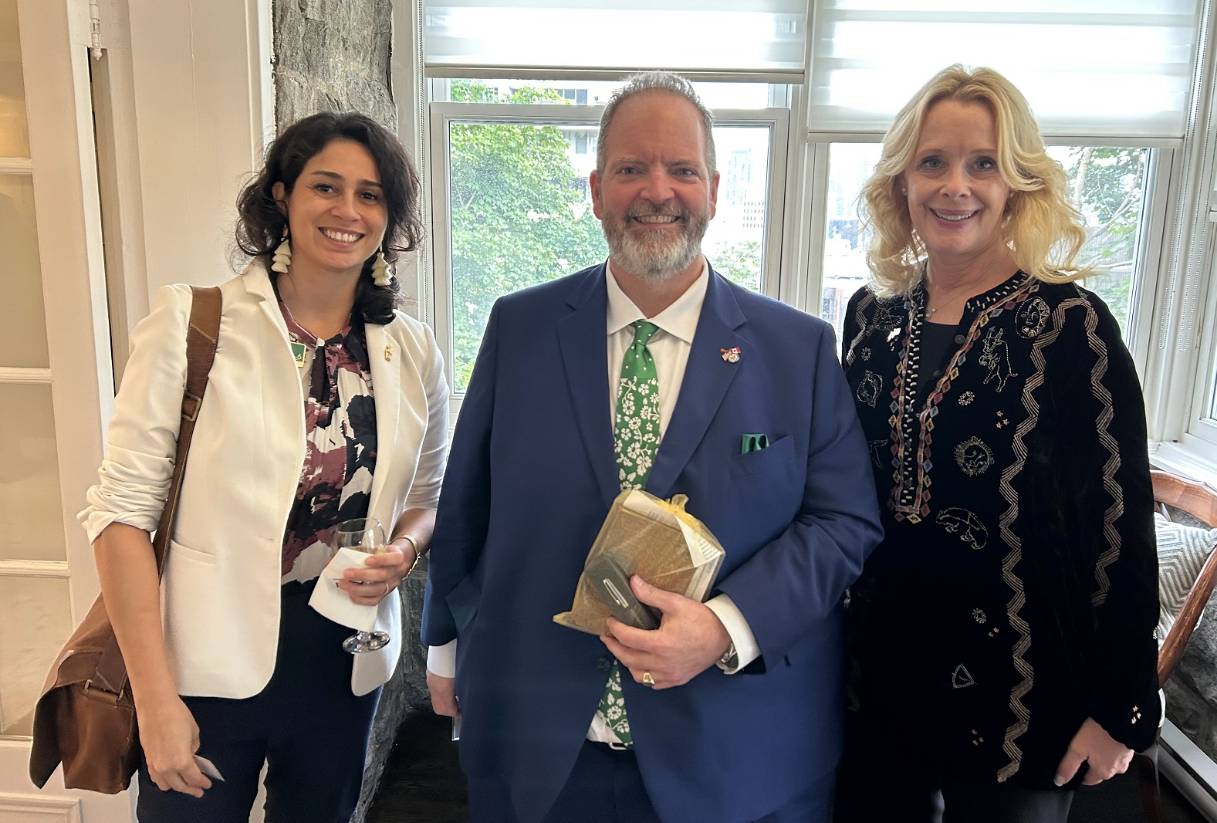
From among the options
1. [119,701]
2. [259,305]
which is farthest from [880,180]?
[119,701]

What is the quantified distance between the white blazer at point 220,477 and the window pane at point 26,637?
83 centimetres

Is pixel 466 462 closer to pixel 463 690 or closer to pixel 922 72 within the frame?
pixel 463 690

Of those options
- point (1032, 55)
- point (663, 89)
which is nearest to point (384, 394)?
point (663, 89)

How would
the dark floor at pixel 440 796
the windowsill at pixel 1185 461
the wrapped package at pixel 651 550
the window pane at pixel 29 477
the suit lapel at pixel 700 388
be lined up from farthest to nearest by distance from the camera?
1. the windowsill at pixel 1185 461
2. the dark floor at pixel 440 796
3. the window pane at pixel 29 477
4. the suit lapel at pixel 700 388
5. the wrapped package at pixel 651 550

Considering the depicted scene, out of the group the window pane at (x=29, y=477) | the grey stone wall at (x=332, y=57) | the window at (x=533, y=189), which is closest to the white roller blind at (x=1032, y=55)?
the window at (x=533, y=189)

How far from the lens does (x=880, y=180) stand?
147 centimetres

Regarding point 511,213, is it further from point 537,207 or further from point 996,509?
point 996,509

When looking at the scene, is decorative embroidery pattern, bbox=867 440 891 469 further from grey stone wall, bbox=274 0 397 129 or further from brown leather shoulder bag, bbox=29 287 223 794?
grey stone wall, bbox=274 0 397 129

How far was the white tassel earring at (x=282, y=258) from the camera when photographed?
1309 millimetres

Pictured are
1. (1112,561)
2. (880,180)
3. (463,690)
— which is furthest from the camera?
(880,180)

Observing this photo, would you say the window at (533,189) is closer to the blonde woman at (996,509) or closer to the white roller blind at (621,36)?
the white roller blind at (621,36)

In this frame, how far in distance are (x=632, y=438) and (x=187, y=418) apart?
2.20 ft

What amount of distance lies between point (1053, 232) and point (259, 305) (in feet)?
4.22

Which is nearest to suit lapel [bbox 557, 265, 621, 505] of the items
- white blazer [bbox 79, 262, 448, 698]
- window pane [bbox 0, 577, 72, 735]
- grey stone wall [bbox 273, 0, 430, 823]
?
white blazer [bbox 79, 262, 448, 698]
